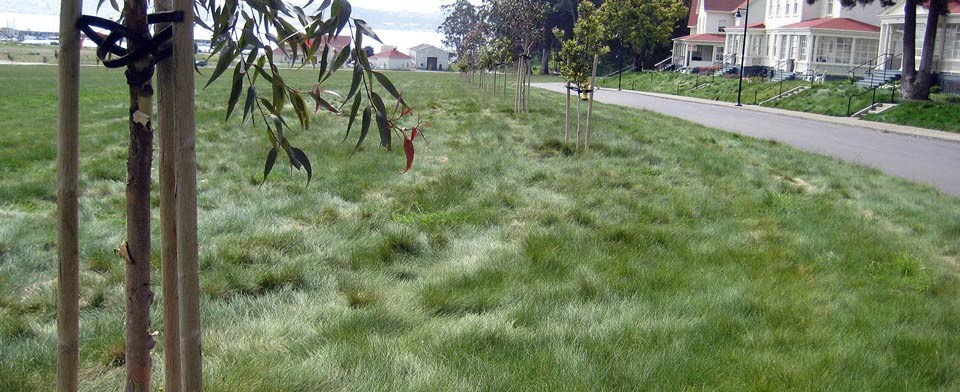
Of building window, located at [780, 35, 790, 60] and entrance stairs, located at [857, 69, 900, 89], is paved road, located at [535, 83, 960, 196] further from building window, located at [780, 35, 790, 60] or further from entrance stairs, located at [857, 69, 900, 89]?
building window, located at [780, 35, 790, 60]

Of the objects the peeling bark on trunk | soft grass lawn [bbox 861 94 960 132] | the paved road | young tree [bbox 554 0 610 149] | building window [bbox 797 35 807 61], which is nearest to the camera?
young tree [bbox 554 0 610 149]

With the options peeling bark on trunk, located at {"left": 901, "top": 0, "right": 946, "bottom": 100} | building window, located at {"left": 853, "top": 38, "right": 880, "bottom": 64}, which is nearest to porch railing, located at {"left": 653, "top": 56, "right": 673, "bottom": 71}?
building window, located at {"left": 853, "top": 38, "right": 880, "bottom": 64}

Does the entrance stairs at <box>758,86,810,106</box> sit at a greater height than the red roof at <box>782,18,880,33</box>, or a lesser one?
lesser

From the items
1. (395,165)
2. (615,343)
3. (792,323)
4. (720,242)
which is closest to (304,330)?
(615,343)

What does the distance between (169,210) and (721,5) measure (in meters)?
77.8

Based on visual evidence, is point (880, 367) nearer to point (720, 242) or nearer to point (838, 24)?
point (720, 242)

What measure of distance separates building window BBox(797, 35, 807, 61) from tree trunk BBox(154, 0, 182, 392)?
53.5 m

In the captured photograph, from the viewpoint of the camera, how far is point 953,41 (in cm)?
3812

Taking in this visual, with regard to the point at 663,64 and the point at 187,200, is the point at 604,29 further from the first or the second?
the point at 663,64

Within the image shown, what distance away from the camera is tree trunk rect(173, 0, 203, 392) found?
2.07m

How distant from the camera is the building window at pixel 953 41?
37906mm

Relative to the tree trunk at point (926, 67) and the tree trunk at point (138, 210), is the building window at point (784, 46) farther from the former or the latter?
the tree trunk at point (138, 210)

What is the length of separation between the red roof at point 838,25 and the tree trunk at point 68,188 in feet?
172

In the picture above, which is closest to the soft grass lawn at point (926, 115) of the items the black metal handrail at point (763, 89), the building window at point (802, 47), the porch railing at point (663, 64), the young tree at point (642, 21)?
the black metal handrail at point (763, 89)
